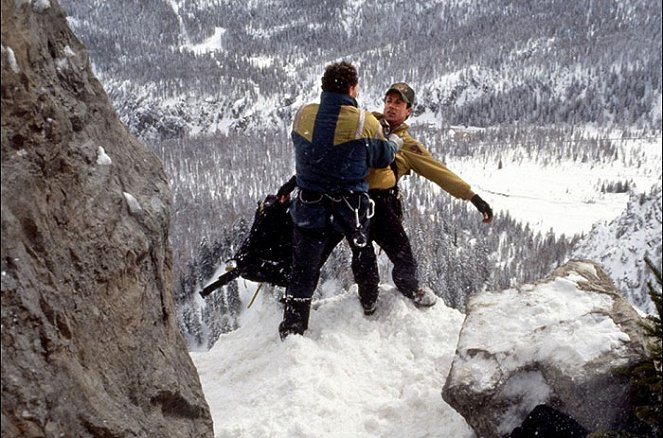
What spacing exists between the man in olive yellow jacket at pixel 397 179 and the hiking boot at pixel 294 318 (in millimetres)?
1007

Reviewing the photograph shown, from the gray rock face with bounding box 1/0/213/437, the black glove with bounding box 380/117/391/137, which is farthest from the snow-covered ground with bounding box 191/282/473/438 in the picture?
the black glove with bounding box 380/117/391/137

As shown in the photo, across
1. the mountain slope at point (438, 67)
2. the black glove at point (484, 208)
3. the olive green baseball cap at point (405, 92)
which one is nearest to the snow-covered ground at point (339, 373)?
the black glove at point (484, 208)

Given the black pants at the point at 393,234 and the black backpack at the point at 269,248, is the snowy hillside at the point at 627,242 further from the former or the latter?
the black backpack at the point at 269,248

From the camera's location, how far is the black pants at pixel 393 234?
16.9 ft

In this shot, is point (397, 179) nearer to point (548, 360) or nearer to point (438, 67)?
point (548, 360)

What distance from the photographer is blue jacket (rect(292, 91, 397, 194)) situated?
419cm

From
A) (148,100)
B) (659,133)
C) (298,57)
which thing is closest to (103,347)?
(659,133)

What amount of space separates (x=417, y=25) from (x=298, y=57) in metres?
45.2

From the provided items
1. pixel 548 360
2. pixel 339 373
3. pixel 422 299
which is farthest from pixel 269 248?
pixel 548 360

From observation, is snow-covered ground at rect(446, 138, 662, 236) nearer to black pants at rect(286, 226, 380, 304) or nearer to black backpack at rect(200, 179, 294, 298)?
black pants at rect(286, 226, 380, 304)

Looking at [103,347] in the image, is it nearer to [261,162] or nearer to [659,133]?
[261,162]

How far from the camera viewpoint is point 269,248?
5363mm

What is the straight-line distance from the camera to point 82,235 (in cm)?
258

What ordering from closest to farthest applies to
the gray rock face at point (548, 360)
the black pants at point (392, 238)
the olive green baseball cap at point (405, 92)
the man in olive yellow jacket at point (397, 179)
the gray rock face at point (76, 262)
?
1. the gray rock face at point (76, 262)
2. the gray rock face at point (548, 360)
3. the man in olive yellow jacket at point (397, 179)
4. the olive green baseball cap at point (405, 92)
5. the black pants at point (392, 238)
